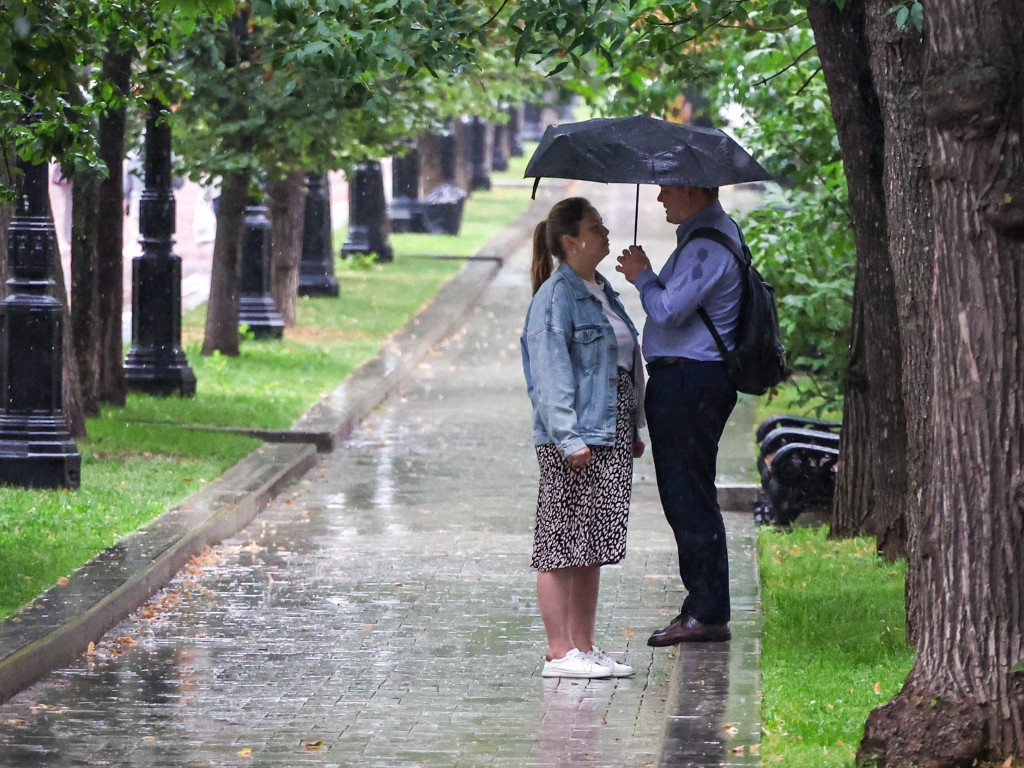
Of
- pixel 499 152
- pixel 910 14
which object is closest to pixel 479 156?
pixel 499 152

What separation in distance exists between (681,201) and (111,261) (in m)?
7.34

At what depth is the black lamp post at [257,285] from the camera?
19.0 meters

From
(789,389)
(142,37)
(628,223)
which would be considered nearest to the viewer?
(142,37)

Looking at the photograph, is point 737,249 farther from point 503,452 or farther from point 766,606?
point 503,452

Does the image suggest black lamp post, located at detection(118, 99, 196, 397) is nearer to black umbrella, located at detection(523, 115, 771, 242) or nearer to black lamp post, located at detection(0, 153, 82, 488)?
black lamp post, located at detection(0, 153, 82, 488)

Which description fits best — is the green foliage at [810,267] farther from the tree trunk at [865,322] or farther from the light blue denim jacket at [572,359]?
the light blue denim jacket at [572,359]

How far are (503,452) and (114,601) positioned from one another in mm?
5897

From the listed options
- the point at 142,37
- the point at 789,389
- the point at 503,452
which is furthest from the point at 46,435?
the point at 789,389

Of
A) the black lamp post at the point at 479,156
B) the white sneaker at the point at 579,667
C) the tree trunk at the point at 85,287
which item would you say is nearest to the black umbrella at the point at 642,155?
the white sneaker at the point at 579,667

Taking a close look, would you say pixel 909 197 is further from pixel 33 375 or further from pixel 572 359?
pixel 33 375

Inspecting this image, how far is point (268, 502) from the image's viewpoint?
11.5 metres

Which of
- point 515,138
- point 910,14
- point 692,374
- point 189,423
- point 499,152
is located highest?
point 515,138

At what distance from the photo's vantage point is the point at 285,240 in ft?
65.8

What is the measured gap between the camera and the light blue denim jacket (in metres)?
6.93
